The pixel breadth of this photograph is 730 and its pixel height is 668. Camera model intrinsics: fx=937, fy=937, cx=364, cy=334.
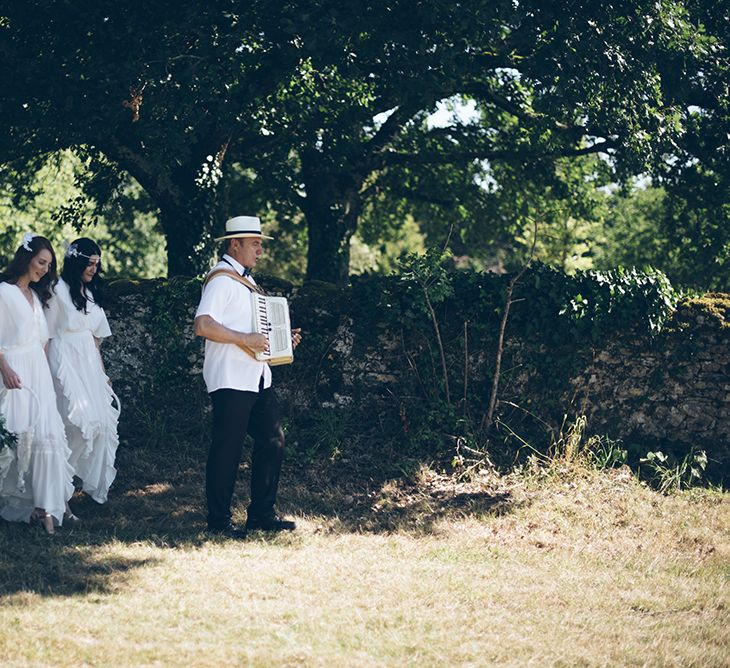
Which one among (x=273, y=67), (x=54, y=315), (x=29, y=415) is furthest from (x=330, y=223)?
(x=29, y=415)

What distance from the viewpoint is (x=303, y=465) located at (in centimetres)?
946

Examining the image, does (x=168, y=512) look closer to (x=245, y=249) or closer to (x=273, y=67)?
(x=245, y=249)

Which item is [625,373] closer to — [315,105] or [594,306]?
[594,306]

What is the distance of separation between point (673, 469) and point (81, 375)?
5.92m

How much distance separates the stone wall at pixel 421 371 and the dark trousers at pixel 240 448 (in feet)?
9.02

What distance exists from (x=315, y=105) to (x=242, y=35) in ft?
8.47

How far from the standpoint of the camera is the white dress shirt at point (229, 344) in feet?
23.3

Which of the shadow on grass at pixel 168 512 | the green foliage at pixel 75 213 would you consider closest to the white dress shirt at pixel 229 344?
the shadow on grass at pixel 168 512

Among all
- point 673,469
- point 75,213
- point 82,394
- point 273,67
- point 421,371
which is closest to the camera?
point 82,394

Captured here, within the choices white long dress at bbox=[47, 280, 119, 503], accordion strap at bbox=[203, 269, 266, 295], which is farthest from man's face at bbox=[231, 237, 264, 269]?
white long dress at bbox=[47, 280, 119, 503]

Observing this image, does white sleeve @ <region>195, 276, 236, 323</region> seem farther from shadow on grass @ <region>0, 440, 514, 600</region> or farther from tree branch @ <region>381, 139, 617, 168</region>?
tree branch @ <region>381, 139, 617, 168</region>

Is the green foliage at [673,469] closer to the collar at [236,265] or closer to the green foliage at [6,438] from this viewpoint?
the collar at [236,265]

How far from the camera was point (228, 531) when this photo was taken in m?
7.24

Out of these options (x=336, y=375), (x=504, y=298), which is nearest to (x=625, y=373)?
(x=504, y=298)
